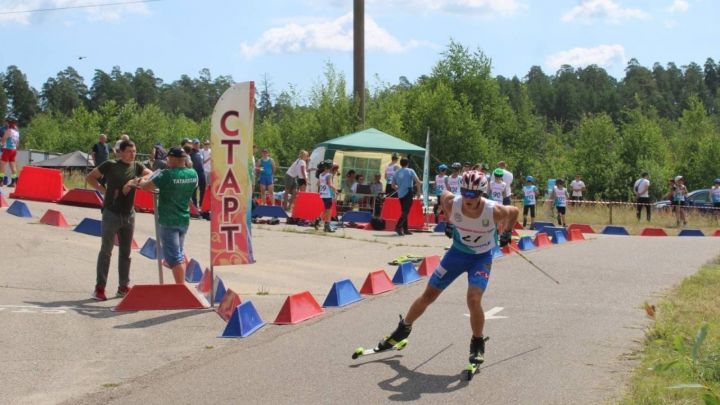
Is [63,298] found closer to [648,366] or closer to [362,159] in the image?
[648,366]

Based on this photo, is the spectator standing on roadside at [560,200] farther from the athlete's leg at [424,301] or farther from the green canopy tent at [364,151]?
the athlete's leg at [424,301]

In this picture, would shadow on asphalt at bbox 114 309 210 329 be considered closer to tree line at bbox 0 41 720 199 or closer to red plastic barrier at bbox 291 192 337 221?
red plastic barrier at bbox 291 192 337 221

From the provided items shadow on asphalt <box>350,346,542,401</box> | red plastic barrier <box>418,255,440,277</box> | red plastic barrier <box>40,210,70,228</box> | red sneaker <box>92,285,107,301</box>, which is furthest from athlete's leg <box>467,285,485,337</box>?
red plastic barrier <box>40,210,70,228</box>

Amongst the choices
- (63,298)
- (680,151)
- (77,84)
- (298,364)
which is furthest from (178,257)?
(77,84)

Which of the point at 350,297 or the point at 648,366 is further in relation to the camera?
the point at 350,297

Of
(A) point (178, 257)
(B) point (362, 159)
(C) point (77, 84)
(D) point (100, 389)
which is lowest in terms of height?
(D) point (100, 389)

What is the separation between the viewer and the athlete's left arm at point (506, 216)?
822cm

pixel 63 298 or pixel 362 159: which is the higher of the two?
pixel 362 159

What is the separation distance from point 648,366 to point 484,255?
176cm

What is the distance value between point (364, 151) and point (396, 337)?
20.9 meters

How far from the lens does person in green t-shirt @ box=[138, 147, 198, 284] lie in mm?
10875

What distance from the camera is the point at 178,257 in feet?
36.3

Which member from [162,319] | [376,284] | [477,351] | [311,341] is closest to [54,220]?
[376,284]

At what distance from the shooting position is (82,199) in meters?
23.7
